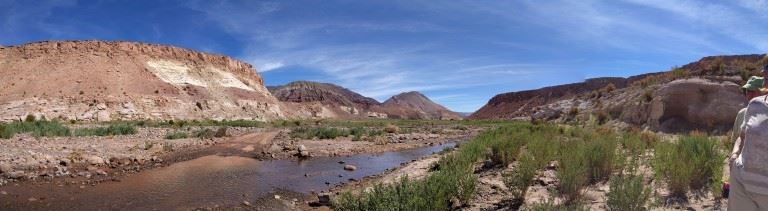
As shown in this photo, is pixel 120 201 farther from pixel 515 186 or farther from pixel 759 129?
pixel 759 129

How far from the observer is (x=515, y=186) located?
249 inches

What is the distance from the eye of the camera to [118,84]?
49812 millimetres

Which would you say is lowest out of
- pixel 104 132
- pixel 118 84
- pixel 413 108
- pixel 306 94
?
pixel 104 132

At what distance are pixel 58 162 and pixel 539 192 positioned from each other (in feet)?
40.2

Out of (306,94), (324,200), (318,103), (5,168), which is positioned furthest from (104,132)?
(306,94)

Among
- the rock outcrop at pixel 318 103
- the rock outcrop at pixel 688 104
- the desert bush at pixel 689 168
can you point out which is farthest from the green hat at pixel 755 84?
the rock outcrop at pixel 318 103

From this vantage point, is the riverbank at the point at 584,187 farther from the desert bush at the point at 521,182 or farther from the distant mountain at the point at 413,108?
the distant mountain at the point at 413,108

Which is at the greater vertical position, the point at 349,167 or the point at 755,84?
the point at 755,84

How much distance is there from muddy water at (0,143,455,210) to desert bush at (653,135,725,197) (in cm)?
669

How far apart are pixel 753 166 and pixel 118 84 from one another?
190 feet

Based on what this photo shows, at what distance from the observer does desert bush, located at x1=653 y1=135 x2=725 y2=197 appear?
532cm

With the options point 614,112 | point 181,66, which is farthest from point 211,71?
point 614,112

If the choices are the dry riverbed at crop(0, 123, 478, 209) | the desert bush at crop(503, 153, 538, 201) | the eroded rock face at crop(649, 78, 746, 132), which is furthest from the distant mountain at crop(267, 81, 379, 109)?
the desert bush at crop(503, 153, 538, 201)

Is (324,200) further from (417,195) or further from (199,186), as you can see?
(199,186)
